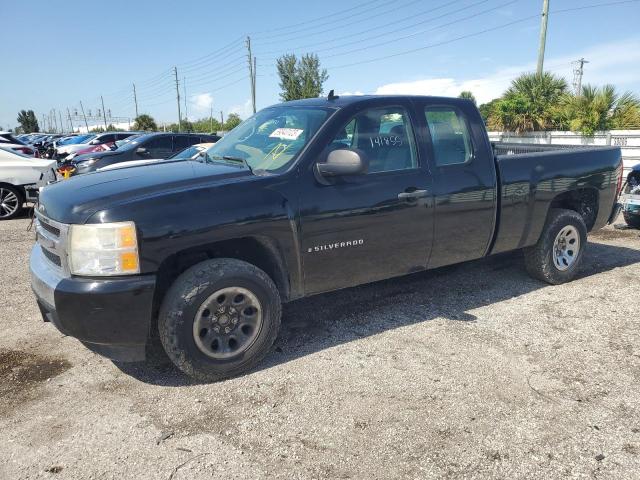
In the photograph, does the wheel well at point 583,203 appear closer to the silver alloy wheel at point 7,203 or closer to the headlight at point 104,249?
the headlight at point 104,249

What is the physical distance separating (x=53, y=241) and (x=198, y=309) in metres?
1.01

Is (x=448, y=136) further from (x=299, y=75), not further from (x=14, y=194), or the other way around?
(x=299, y=75)

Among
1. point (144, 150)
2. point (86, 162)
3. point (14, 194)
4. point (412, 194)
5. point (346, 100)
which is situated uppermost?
point (346, 100)

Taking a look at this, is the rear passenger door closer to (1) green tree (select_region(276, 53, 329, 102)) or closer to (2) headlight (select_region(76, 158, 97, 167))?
(2) headlight (select_region(76, 158, 97, 167))

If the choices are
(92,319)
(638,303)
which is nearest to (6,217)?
(92,319)

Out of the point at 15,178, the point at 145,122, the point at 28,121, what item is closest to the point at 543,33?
the point at 15,178

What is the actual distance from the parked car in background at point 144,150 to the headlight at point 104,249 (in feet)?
30.7

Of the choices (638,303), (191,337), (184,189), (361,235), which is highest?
(184,189)

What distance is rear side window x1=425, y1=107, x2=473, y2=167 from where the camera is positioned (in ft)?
14.3

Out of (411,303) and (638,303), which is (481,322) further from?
(638,303)

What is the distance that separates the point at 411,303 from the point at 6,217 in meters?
8.61

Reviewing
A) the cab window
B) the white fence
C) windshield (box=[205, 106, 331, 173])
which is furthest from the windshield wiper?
the white fence

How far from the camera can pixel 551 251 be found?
17.3 ft

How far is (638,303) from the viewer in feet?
15.9
